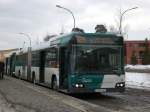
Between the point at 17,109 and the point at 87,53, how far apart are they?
6110mm

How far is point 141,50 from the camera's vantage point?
144 meters

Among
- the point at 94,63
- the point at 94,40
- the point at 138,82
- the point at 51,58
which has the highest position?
the point at 94,40

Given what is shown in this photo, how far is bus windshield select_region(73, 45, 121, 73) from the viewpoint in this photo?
65.7 feet

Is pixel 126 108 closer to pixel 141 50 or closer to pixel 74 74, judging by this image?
pixel 74 74

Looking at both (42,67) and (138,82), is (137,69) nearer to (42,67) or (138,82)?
(138,82)

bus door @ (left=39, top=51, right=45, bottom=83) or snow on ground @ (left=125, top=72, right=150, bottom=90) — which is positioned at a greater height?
bus door @ (left=39, top=51, right=45, bottom=83)

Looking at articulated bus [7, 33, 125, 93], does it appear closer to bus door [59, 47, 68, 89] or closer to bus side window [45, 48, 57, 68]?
bus door [59, 47, 68, 89]

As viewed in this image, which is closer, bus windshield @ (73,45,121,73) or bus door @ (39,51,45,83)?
bus windshield @ (73,45,121,73)

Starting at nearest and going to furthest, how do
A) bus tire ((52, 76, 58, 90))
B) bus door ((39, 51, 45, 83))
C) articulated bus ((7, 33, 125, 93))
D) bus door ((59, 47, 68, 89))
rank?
articulated bus ((7, 33, 125, 93))
bus door ((59, 47, 68, 89))
bus tire ((52, 76, 58, 90))
bus door ((39, 51, 45, 83))

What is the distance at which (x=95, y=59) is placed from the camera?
20.0m

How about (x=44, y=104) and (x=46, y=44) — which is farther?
(x=46, y=44)

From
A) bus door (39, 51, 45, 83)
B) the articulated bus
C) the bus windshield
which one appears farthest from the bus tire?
the bus windshield

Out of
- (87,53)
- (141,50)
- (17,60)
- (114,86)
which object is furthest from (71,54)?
(141,50)

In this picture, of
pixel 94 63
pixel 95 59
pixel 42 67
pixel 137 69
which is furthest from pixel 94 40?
pixel 137 69
